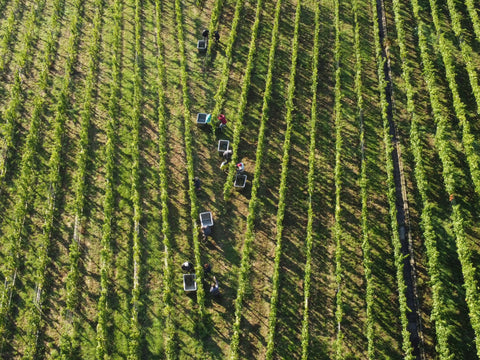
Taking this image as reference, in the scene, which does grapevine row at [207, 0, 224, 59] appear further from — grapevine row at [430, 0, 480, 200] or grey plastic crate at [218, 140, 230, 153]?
grapevine row at [430, 0, 480, 200]

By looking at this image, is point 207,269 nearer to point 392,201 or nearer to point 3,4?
point 392,201

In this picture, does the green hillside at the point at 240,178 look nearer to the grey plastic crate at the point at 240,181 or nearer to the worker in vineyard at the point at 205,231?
the grey plastic crate at the point at 240,181

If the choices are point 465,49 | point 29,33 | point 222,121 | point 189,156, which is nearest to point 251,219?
point 189,156

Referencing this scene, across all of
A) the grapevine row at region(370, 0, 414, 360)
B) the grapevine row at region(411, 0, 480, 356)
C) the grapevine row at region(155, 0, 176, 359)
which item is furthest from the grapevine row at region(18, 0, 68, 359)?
the grapevine row at region(411, 0, 480, 356)

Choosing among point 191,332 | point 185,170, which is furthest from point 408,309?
point 185,170

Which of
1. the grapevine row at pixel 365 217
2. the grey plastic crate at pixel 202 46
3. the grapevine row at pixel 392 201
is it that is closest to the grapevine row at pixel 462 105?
the grapevine row at pixel 392 201

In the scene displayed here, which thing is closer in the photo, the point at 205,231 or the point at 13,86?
the point at 205,231
